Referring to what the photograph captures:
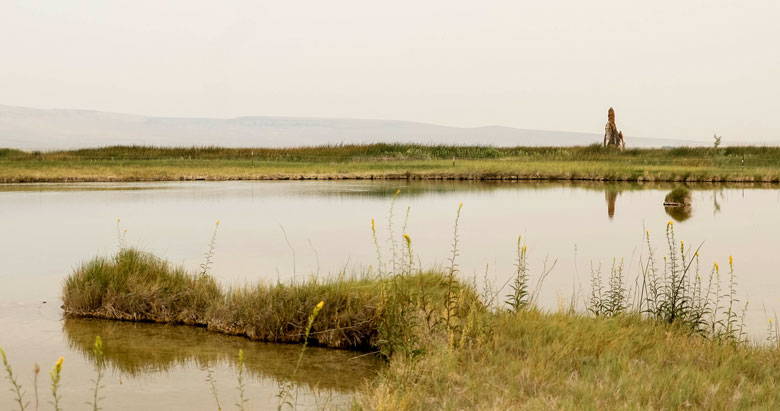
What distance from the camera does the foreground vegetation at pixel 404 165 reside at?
39500 mm

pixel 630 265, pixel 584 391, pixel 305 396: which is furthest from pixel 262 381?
pixel 630 265

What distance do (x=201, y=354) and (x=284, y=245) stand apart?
7572mm

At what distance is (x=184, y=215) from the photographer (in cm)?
2058

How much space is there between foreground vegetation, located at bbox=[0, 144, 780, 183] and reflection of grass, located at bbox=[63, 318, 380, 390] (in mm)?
33192

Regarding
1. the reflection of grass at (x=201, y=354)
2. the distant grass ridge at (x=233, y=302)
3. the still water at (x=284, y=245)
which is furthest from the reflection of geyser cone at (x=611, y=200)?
the reflection of grass at (x=201, y=354)

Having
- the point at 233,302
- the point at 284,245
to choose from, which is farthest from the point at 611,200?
the point at 233,302

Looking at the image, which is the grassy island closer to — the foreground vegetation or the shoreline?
the shoreline

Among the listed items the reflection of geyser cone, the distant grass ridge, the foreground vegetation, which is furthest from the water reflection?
the foreground vegetation

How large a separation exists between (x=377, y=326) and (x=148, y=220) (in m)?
13.5

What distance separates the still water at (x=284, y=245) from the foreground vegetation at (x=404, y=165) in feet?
22.0

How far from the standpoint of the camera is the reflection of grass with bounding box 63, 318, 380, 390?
6.64 meters

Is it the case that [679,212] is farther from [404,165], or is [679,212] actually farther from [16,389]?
[404,165]

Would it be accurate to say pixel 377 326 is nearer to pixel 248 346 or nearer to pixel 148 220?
pixel 248 346

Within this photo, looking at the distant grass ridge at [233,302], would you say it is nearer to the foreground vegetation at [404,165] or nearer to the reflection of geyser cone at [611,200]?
the reflection of geyser cone at [611,200]
